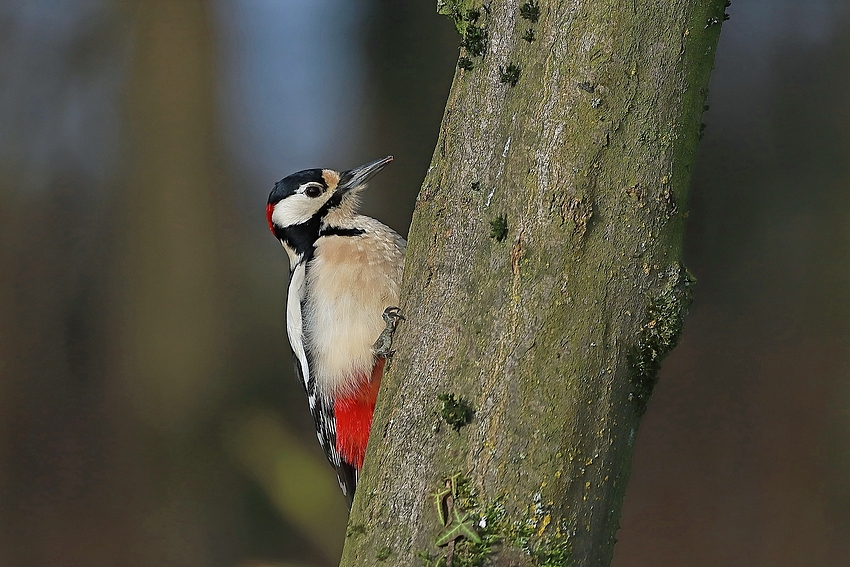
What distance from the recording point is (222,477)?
5754 mm

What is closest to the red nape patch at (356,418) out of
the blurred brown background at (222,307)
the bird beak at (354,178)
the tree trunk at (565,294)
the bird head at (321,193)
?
the bird head at (321,193)

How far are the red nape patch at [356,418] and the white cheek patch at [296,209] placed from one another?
763 millimetres

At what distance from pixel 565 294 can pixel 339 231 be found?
1.72 metres

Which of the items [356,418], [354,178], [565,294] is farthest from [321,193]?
[565,294]

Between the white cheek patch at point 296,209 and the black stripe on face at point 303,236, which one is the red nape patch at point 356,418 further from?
the white cheek patch at point 296,209

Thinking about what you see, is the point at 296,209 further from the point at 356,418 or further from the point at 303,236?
the point at 356,418

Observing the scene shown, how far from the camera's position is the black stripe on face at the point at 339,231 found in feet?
9.27

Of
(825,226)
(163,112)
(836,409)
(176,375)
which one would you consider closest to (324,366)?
(176,375)

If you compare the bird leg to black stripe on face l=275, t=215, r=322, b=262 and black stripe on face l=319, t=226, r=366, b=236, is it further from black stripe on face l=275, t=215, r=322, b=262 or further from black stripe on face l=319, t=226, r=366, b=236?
black stripe on face l=275, t=215, r=322, b=262

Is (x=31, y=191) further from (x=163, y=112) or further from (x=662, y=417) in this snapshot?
(x=662, y=417)

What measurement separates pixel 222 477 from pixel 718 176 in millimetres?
5052

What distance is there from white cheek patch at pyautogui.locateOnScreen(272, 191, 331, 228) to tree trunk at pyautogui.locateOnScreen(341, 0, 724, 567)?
5.79 ft

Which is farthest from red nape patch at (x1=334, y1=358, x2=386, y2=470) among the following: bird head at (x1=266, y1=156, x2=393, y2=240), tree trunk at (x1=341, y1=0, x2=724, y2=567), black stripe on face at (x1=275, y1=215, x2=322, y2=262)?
tree trunk at (x1=341, y1=0, x2=724, y2=567)

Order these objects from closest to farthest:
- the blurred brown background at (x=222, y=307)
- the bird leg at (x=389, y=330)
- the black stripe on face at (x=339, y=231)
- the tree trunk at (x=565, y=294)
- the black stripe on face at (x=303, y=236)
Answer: the tree trunk at (x=565, y=294) < the bird leg at (x=389, y=330) < the black stripe on face at (x=339, y=231) < the black stripe on face at (x=303, y=236) < the blurred brown background at (x=222, y=307)
